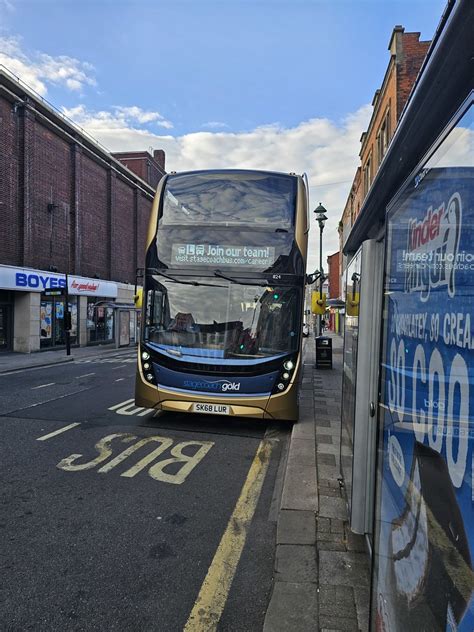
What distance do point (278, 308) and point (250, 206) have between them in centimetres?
172

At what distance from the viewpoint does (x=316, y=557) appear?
3082mm

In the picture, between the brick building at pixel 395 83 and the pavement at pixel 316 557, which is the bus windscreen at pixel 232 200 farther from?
the brick building at pixel 395 83

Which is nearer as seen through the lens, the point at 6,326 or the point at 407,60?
the point at 407,60

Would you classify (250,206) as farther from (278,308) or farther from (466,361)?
(466,361)

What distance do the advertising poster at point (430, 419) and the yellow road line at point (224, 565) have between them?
119cm

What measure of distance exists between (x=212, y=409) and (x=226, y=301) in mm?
1654

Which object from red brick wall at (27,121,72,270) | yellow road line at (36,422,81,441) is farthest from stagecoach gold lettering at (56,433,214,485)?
red brick wall at (27,121,72,270)

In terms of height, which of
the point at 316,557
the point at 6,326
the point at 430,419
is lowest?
the point at 316,557

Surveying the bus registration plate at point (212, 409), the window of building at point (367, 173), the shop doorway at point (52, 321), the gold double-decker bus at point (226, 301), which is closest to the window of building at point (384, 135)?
the window of building at point (367, 173)

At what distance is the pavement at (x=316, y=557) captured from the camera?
2.46 m

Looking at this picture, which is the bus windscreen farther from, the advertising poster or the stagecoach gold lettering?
the advertising poster

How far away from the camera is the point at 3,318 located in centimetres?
2028

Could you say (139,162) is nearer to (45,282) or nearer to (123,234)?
(123,234)

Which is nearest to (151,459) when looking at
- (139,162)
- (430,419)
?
(430,419)
